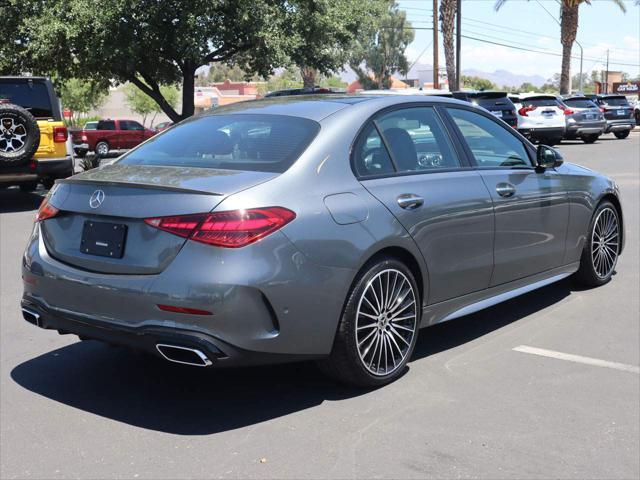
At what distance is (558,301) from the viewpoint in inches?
259

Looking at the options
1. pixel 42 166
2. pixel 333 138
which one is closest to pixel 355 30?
pixel 42 166

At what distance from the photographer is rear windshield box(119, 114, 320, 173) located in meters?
4.34

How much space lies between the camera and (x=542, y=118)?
26734 mm

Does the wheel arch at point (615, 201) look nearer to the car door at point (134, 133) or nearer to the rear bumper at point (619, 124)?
the rear bumper at point (619, 124)

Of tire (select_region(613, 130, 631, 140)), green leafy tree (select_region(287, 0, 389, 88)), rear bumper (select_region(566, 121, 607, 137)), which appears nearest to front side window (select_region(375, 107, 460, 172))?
green leafy tree (select_region(287, 0, 389, 88))

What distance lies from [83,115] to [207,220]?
75.8 meters

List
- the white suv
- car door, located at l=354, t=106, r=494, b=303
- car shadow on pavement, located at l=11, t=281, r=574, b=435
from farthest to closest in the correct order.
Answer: the white suv < car door, located at l=354, t=106, r=494, b=303 < car shadow on pavement, located at l=11, t=281, r=574, b=435

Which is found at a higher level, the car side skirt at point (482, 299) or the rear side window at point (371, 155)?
the rear side window at point (371, 155)

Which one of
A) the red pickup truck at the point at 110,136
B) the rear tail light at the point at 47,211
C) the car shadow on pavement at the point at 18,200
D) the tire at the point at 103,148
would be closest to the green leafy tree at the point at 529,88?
the red pickup truck at the point at 110,136

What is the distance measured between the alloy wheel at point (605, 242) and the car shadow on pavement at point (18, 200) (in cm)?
932

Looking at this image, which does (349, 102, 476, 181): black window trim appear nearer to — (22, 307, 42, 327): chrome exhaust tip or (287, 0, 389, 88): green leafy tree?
(22, 307, 42, 327): chrome exhaust tip

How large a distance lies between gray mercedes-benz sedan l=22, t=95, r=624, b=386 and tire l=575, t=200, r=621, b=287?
1.25 metres

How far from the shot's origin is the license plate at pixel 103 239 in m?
4.02

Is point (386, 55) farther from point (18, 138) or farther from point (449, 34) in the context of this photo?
point (18, 138)
